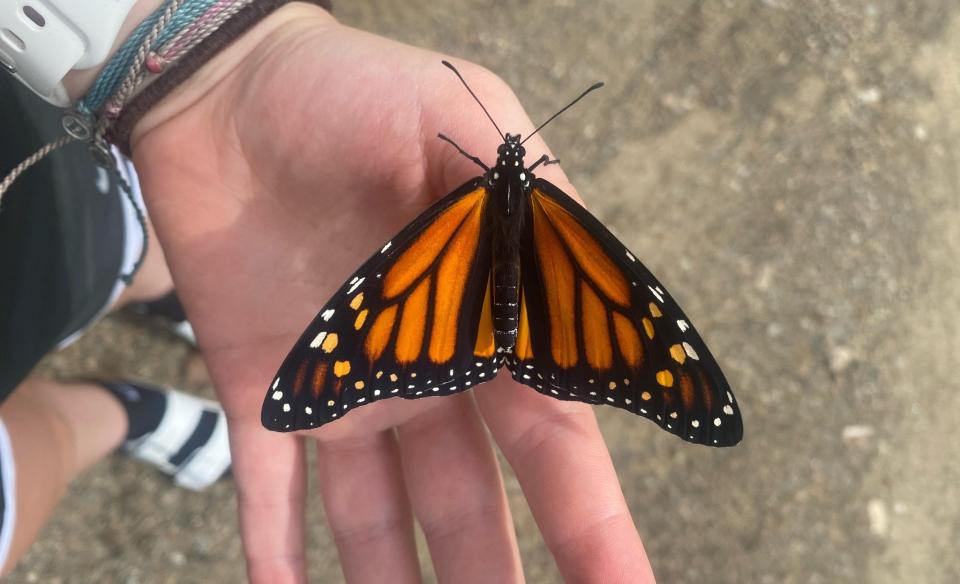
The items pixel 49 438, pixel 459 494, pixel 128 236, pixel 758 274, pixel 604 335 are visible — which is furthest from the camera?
pixel 758 274

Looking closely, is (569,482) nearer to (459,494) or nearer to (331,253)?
(459,494)

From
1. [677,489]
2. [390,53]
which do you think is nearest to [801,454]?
[677,489]

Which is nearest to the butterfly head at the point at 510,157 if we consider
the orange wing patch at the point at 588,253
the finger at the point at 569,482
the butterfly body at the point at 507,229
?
the butterfly body at the point at 507,229

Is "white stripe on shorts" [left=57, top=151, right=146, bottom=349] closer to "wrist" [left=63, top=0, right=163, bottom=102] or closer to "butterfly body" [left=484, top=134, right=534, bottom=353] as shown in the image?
"wrist" [left=63, top=0, right=163, bottom=102]

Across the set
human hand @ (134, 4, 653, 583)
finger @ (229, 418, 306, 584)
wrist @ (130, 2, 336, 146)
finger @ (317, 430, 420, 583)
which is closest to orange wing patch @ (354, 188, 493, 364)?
human hand @ (134, 4, 653, 583)

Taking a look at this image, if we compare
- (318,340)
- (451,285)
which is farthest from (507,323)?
(318,340)

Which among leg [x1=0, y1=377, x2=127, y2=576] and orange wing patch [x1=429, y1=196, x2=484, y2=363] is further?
leg [x1=0, y1=377, x2=127, y2=576]

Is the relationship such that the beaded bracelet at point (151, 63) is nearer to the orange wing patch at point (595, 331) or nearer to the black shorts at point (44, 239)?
the black shorts at point (44, 239)
